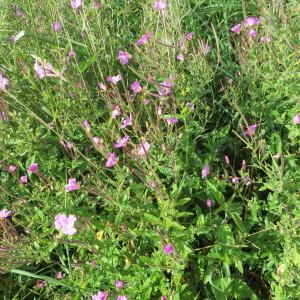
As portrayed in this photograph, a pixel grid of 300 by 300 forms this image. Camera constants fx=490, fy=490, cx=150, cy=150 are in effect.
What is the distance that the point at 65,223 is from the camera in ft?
5.59

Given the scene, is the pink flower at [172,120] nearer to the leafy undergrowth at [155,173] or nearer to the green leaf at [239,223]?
the leafy undergrowth at [155,173]

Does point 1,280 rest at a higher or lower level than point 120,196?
lower

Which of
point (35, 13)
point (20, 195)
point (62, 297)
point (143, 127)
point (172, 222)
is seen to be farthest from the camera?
point (35, 13)

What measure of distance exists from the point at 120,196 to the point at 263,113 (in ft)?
2.35

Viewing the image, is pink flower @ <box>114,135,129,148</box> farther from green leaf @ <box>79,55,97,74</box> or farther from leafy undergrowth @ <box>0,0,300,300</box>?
green leaf @ <box>79,55,97,74</box>

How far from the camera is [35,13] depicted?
2334 mm

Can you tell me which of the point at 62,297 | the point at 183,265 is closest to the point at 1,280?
the point at 62,297

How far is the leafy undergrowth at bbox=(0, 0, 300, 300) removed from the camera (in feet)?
5.69

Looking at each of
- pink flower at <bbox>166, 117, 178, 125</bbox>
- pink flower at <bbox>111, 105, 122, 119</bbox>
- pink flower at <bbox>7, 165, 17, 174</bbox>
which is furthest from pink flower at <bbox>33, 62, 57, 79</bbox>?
pink flower at <bbox>166, 117, 178, 125</bbox>

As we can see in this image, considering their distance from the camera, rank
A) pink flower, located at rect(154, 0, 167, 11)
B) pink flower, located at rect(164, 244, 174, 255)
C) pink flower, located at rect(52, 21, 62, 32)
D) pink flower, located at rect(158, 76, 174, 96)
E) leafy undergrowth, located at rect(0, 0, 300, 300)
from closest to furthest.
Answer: pink flower, located at rect(164, 244, 174, 255) < leafy undergrowth, located at rect(0, 0, 300, 300) < pink flower, located at rect(158, 76, 174, 96) < pink flower, located at rect(154, 0, 167, 11) < pink flower, located at rect(52, 21, 62, 32)

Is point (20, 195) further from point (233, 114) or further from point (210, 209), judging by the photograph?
point (233, 114)

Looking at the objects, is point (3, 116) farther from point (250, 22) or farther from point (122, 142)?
point (250, 22)

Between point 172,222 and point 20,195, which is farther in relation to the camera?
point 20,195

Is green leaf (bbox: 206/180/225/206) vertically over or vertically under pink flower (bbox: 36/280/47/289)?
over
